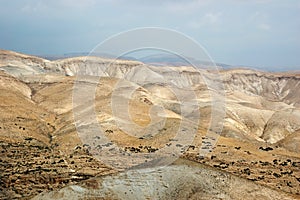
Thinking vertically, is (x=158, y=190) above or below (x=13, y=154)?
above

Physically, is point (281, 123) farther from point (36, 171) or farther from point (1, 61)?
point (1, 61)

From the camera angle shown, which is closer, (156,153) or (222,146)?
(156,153)

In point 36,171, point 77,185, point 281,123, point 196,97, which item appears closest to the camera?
point 77,185

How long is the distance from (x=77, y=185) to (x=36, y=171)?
23.6 metres

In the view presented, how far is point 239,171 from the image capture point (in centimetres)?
4966

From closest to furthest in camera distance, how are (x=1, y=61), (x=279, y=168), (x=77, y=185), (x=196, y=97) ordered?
(x=77, y=185) < (x=279, y=168) < (x=196, y=97) < (x=1, y=61)

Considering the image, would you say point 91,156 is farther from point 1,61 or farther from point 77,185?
point 1,61

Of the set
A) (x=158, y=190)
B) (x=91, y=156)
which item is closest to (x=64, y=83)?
(x=91, y=156)

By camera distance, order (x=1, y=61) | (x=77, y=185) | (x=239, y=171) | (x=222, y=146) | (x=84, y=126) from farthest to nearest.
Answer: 1. (x=1, y=61)
2. (x=84, y=126)
3. (x=222, y=146)
4. (x=239, y=171)
5. (x=77, y=185)

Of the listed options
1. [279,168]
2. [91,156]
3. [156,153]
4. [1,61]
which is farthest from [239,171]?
[1,61]

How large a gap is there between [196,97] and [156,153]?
287 ft

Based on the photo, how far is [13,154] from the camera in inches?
2132

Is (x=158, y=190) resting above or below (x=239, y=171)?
above

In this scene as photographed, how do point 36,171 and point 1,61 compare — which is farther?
point 1,61
